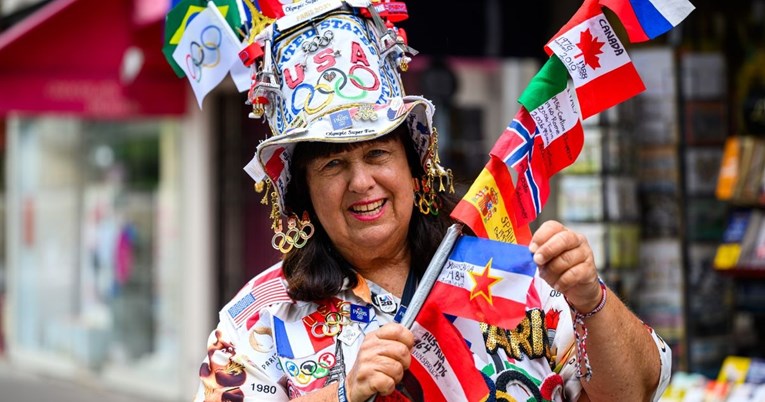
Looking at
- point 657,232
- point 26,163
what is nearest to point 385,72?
point 657,232

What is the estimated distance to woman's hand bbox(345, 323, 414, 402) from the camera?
2365mm

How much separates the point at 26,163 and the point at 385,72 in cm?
1329

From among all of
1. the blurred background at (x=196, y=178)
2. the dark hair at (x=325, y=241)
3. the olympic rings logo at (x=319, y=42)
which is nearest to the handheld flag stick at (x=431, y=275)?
the dark hair at (x=325, y=241)

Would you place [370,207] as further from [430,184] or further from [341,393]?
[341,393]

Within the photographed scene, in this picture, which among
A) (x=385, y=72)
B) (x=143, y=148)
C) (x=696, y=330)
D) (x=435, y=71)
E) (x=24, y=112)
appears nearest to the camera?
(x=385, y=72)

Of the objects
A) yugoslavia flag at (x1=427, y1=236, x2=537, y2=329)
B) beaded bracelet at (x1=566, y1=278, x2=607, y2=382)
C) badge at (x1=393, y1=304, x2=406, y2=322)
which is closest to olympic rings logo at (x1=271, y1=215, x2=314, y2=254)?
badge at (x1=393, y1=304, x2=406, y2=322)

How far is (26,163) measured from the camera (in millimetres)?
15227

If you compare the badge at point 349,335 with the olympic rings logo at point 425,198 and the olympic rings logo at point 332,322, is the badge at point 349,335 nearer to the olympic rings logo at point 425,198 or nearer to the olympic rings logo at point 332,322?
the olympic rings logo at point 332,322

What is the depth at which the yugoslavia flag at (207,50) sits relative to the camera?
3.08 m

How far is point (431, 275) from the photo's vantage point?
8.36 ft

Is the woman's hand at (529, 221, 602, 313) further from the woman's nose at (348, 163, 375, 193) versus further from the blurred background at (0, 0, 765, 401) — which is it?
the blurred background at (0, 0, 765, 401)

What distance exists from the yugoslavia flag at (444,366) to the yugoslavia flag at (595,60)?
569 millimetres

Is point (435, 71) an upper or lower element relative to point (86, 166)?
upper

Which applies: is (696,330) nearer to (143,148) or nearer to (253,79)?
(253,79)
